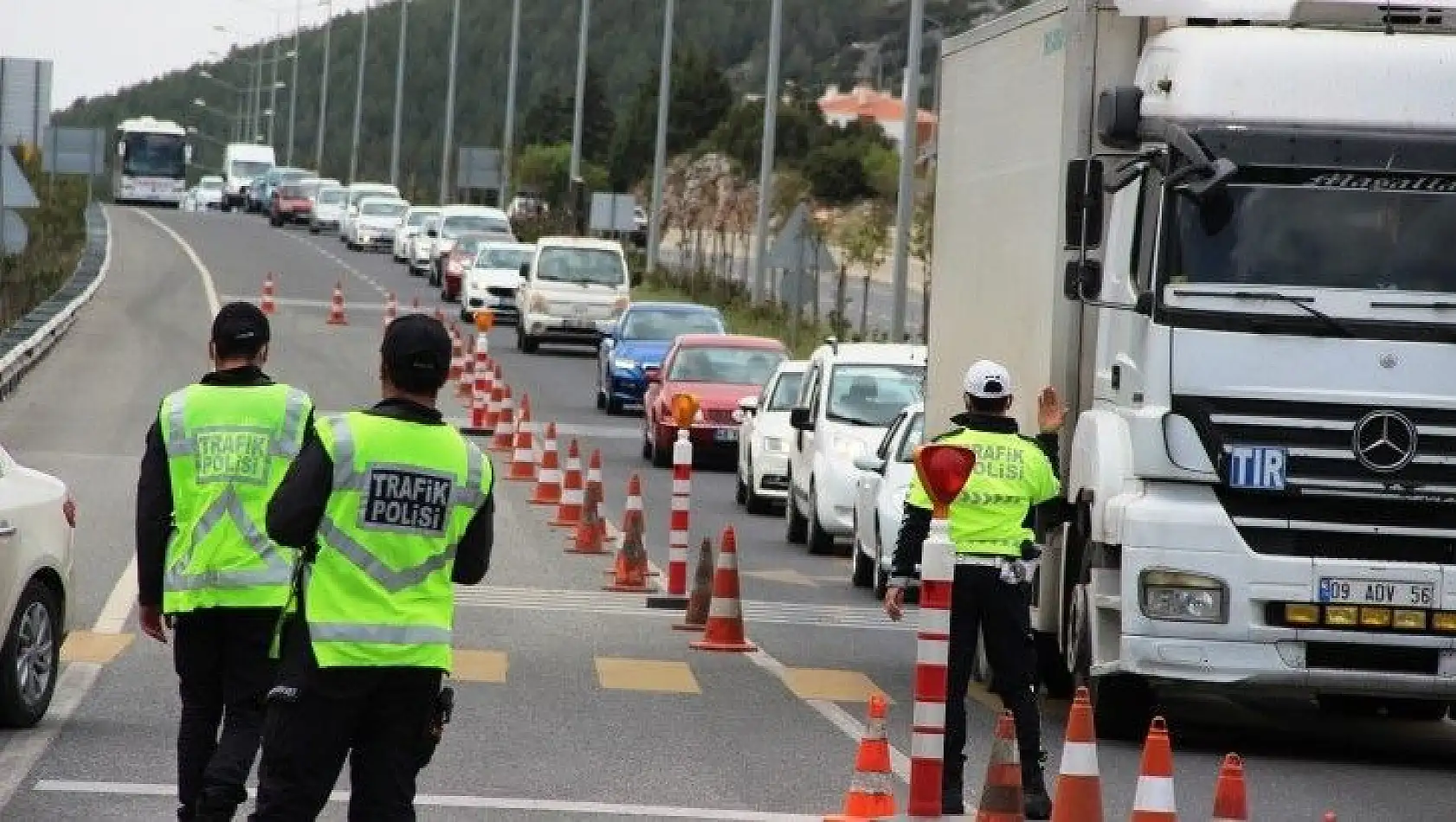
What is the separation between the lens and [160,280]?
67.6m

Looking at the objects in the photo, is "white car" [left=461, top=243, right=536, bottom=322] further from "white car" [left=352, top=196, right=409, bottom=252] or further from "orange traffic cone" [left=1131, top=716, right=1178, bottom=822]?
"orange traffic cone" [left=1131, top=716, right=1178, bottom=822]

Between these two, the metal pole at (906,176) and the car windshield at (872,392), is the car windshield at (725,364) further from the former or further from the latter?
the car windshield at (872,392)

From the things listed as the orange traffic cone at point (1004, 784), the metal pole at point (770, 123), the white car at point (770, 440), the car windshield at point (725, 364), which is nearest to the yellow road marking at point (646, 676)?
the orange traffic cone at point (1004, 784)

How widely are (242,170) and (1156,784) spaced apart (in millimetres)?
120806

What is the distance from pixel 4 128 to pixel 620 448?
41.5 feet

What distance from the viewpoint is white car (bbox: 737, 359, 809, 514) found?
30.6 m

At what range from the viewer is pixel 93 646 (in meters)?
17.9

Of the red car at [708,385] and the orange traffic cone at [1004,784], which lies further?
the red car at [708,385]

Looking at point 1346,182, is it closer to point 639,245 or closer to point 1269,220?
point 1269,220

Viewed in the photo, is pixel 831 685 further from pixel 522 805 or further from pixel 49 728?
pixel 522 805

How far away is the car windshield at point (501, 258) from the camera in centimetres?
6034

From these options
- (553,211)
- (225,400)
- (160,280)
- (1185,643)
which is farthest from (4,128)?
(553,211)

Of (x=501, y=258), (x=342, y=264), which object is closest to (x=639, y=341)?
(x=501, y=258)

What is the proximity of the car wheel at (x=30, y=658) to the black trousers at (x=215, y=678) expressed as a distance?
3.30 m
